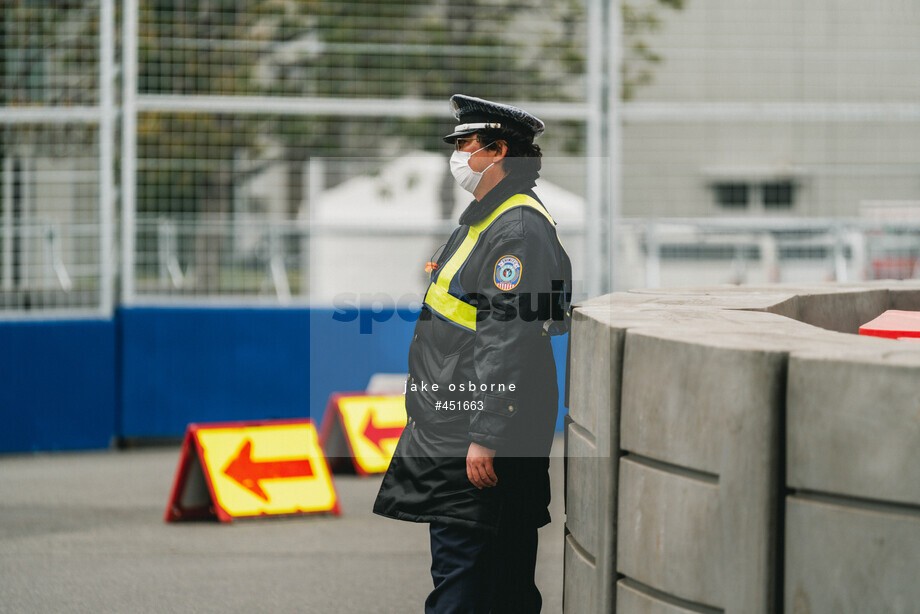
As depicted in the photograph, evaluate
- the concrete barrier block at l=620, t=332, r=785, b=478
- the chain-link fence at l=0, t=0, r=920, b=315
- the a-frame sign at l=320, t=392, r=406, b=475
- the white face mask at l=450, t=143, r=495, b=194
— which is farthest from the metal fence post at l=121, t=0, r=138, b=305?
the concrete barrier block at l=620, t=332, r=785, b=478

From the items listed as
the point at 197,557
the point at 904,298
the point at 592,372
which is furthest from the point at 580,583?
the point at 197,557

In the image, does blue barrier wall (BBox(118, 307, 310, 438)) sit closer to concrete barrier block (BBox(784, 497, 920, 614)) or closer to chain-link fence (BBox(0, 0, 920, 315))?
Result: chain-link fence (BBox(0, 0, 920, 315))

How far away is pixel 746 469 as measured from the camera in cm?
242

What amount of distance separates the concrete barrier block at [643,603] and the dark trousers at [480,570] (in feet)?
2.16

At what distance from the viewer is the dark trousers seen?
3420 mm

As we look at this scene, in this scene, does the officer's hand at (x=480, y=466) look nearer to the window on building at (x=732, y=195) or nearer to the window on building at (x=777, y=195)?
the window on building at (x=732, y=195)

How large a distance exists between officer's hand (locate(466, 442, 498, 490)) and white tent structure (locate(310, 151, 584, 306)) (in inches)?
244

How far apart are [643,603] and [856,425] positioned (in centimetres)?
78

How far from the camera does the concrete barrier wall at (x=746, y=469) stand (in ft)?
7.30

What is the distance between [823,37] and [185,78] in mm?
5629

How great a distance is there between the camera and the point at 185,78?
9.52m

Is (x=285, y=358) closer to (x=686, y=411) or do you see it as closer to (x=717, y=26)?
(x=717, y=26)

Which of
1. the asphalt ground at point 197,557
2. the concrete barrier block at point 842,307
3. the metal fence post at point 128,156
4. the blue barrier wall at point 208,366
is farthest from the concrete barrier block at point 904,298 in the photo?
the metal fence post at point 128,156

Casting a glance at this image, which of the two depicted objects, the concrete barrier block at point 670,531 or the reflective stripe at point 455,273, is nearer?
the concrete barrier block at point 670,531
